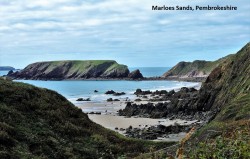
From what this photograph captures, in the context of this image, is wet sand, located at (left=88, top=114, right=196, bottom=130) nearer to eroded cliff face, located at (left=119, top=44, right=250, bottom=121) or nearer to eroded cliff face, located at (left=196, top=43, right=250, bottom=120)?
eroded cliff face, located at (left=119, top=44, right=250, bottom=121)

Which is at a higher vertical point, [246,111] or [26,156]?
[246,111]

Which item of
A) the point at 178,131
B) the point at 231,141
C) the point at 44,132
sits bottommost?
the point at 178,131

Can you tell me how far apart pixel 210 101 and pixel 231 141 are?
1887 inches

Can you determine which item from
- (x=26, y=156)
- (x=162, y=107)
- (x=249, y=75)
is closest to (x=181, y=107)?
(x=162, y=107)

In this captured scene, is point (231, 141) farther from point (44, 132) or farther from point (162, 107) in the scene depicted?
point (162, 107)

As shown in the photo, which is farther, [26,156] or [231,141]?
[26,156]

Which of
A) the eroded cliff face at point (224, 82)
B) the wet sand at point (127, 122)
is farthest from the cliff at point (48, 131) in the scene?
the eroded cliff face at point (224, 82)

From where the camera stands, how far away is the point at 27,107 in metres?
24.9

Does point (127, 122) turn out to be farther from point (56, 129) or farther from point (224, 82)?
point (56, 129)

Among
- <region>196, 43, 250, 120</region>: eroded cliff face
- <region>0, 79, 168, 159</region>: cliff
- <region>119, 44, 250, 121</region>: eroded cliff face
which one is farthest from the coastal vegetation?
<region>119, 44, 250, 121</region>: eroded cliff face

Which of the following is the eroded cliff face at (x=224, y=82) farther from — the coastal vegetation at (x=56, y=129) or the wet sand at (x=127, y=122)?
the coastal vegetation at (x=56, y=129)

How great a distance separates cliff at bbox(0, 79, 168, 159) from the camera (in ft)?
64.8

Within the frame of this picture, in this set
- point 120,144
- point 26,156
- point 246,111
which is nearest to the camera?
point 26,156

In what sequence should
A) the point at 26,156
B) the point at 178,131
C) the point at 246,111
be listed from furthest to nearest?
1. the point at 178,131
2. the point at 246,111
3. the point at 26,156
